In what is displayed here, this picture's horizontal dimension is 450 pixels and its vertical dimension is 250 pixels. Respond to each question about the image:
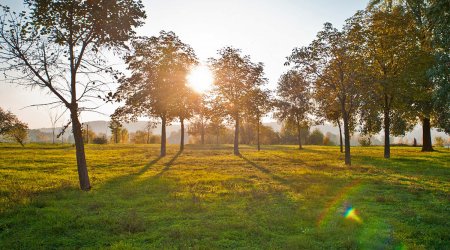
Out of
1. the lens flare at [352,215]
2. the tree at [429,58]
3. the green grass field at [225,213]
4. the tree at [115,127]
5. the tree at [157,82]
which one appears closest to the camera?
the green grass field at [225,213]

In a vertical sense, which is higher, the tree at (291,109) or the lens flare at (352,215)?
the tree at (291,109)

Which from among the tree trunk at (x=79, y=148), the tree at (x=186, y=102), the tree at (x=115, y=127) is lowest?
the tree trunk at (x=79, y=148)

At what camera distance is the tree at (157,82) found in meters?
45.9

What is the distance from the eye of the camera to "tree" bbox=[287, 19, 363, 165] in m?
33.4

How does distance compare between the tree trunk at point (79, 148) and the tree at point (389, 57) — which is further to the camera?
the tree at point (389, 57)

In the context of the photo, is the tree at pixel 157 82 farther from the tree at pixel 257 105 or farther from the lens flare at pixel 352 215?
the lens flare at pixel 352 215

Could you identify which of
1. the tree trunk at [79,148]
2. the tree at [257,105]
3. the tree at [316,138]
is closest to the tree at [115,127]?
the tree trunk at [79,148]

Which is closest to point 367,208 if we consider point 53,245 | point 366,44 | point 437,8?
point 53,245

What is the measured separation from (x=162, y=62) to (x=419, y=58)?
31.8m

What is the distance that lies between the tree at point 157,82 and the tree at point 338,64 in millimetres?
18249

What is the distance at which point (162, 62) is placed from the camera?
46969mm

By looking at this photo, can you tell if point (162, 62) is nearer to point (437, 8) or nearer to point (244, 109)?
point (244, 109)

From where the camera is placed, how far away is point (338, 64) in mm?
33875

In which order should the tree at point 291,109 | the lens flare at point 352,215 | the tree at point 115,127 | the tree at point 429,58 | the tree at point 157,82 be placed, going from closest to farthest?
the lens flare at point 352,215 → the tree at point 429,58 → the tree at point 115,127 → the tree at point 157,82 → the tree at point 291,109
